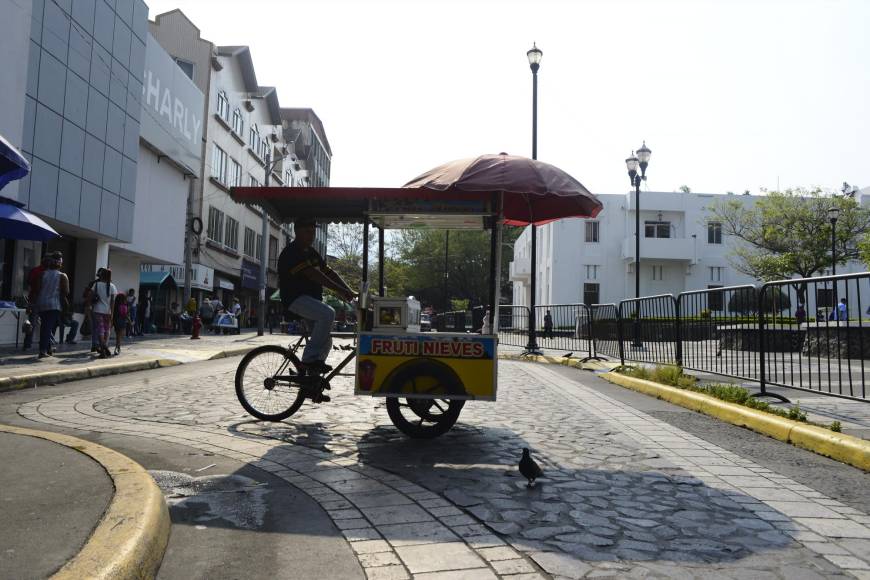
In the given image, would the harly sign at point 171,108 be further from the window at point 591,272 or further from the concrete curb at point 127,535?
the window at point 591,272

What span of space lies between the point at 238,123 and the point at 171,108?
646 inches

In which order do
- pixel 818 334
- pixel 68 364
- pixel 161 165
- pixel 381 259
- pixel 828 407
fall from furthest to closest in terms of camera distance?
pixel 161 165
pixel 68 364
pixel 828 407
pixel 818 334
pixel 381 259

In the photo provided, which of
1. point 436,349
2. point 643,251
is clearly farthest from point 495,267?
point 643,251

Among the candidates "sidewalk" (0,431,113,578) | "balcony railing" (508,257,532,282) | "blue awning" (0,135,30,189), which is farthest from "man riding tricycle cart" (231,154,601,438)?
"balcony railing" (508,257,532,282)

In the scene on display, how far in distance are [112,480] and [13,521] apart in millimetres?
691

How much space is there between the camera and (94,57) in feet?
58.9

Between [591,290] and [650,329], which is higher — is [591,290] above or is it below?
above

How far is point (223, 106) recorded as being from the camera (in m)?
38.3

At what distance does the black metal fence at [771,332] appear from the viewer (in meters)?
6.75

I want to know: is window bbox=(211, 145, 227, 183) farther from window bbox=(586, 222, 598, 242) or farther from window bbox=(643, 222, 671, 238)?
window bbox=(643, 222, 671, 238)

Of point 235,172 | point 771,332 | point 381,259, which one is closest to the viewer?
point 381,259

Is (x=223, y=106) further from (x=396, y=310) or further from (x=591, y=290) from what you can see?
(x=396, y=310)

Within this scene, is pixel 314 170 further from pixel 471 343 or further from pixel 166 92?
pixel 471 343

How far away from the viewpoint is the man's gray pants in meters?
5.96
